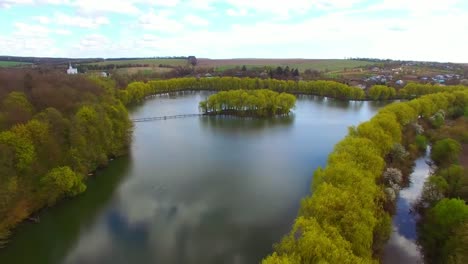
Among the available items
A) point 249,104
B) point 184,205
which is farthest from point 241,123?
point 184,205

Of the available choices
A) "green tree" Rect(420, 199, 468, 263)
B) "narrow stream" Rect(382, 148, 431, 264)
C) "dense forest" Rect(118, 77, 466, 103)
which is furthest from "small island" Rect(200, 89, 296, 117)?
"green tree" Rect(420, 199, 468, 263)

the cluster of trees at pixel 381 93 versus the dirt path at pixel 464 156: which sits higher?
the cluster of trees at pixel 381 93

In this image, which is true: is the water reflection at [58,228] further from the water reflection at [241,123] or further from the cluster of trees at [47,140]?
the water reflection at [241,123]

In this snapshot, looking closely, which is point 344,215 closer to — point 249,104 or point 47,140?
point 47,140

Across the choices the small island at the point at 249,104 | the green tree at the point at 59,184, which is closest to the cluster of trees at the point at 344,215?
the green tree at the point at 59,184

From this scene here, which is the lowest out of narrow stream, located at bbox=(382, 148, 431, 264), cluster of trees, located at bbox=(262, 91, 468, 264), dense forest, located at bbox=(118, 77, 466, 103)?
narrow stream, located at bbox=(382, 148, 431, 264)

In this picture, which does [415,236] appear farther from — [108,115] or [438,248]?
[108,115]

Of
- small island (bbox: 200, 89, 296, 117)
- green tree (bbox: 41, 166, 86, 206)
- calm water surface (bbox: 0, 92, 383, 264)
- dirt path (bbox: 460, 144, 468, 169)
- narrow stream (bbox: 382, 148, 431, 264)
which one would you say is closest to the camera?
narrow stream (bbox: 382, 148, 431, 264)

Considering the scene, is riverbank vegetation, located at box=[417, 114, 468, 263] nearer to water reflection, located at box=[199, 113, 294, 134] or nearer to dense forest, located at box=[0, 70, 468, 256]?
dense forest, located at box=[0, 70, 468, 256]
